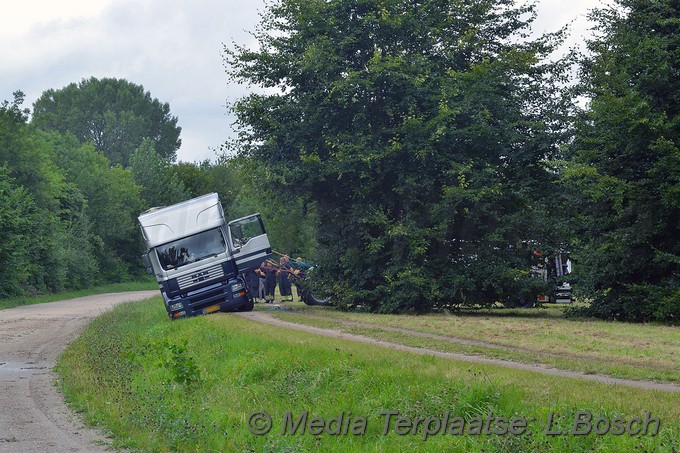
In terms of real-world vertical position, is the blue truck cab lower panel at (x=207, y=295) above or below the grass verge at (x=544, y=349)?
above

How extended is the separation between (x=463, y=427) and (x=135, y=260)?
73.7 m

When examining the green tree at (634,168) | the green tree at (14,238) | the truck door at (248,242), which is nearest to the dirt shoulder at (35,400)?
the truck door at (248,242)

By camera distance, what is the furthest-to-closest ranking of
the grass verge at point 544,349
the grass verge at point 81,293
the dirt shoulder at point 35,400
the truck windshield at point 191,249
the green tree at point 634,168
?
the grass verge at point 81,293 < the truck windshield at point 191,249 < the green tree at point 634,168 < the grass verge at point 544,349 < the dirt shoulder at point 35,400

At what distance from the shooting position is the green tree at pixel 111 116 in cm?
11856

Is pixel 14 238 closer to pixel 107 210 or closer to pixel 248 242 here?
pixel 248 242

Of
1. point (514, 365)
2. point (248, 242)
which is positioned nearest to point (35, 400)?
point (514, 365)

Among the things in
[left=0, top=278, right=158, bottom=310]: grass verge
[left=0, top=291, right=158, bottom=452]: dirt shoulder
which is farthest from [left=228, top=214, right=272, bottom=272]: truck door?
[left=0, top=278, right=158, bottom=310]: grass verge

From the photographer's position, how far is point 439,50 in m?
29.9

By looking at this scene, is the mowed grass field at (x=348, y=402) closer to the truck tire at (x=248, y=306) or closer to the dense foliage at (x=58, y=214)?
the truck tire at (x=248, y=306)

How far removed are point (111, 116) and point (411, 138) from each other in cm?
9670

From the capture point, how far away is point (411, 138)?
2789 cm

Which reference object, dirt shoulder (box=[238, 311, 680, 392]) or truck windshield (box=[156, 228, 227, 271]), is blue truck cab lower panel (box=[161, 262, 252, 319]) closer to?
truck windshield (box=[156, 228, 227, 271])

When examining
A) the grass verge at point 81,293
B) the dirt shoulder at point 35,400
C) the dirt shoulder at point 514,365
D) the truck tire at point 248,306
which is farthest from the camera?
the grass verge at point 81,293

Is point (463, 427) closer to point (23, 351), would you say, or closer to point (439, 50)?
point (23, 351)
